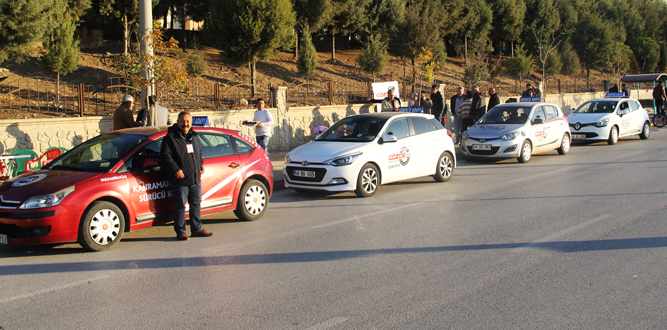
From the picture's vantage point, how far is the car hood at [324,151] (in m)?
9.98

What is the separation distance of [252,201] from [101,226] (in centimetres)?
237

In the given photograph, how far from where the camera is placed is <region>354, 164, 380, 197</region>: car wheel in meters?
10.0

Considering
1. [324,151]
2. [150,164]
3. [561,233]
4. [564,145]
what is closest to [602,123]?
[564,145]

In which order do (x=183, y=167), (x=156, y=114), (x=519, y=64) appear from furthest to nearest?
(x=519, y=64) < (x=156, y=114) < (x=183, y=167)

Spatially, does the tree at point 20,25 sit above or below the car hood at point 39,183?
above

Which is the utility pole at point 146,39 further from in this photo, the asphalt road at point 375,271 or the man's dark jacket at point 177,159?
the man's dark jacket at point 177,159

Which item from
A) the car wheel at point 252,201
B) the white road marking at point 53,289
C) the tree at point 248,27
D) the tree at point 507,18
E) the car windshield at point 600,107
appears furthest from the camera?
the tree at point 507,18

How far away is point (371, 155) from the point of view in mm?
10203

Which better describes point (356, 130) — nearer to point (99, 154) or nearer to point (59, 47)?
point (99, 154)

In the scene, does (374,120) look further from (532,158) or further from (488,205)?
(532,158)

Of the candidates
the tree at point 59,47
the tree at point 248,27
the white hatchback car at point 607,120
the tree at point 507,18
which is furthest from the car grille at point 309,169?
the tree at point 507,18

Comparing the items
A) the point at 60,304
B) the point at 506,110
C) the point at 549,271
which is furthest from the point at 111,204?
the point at 506,110

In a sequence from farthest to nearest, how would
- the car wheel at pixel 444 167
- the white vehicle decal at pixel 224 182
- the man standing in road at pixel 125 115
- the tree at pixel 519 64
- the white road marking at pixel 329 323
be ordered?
the tree at pixel 519 64 → the car wheel at pixel 444 167 → the man standing in road at pixel 125 115 → the white vehicle decal at pixel 224 182 → the white road marking at pixel 329 323

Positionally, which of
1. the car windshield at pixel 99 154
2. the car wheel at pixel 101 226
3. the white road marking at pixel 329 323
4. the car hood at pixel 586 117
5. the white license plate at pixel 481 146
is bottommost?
the white road marking at pixel 329 323
